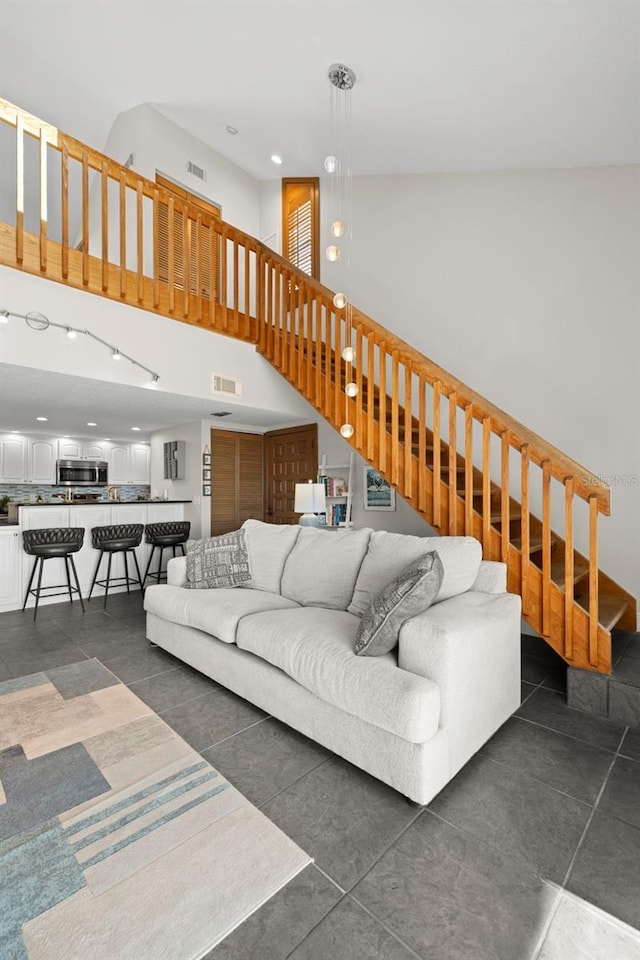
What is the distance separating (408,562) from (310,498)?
1.66 metres

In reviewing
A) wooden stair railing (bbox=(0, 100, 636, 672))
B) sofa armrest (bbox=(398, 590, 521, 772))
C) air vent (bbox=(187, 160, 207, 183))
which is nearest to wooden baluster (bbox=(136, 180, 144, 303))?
wooden stair railing (bbox=(0, 100, 636, 672))

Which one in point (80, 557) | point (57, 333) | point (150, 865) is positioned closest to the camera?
point (150, 865)

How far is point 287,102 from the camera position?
13.8 feet

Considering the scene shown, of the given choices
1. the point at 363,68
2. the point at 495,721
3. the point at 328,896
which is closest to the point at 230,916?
the point at 328,896

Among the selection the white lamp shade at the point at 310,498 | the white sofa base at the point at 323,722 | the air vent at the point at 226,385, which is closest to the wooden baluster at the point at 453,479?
the white lamp shade at the point at 310,498

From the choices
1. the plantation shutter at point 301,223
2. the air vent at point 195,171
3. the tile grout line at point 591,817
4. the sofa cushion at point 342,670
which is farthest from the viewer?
the plantation shutter at point 301,223

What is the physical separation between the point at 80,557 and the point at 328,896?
4491 mm

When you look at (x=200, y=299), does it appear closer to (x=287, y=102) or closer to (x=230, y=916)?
(x=287, y=102)

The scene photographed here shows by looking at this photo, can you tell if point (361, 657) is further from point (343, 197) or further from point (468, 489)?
point (343, 197)

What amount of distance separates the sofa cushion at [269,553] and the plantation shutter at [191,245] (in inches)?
93.5

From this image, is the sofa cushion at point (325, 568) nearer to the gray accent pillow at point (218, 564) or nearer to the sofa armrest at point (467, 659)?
the gray accent pillow at point (218, 564)

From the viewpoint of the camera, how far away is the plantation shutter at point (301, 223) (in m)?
5.77

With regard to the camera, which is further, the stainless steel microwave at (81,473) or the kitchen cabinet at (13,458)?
the stainless steel microwave at (81,473)

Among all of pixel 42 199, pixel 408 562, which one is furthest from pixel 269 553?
pixel 42 199
